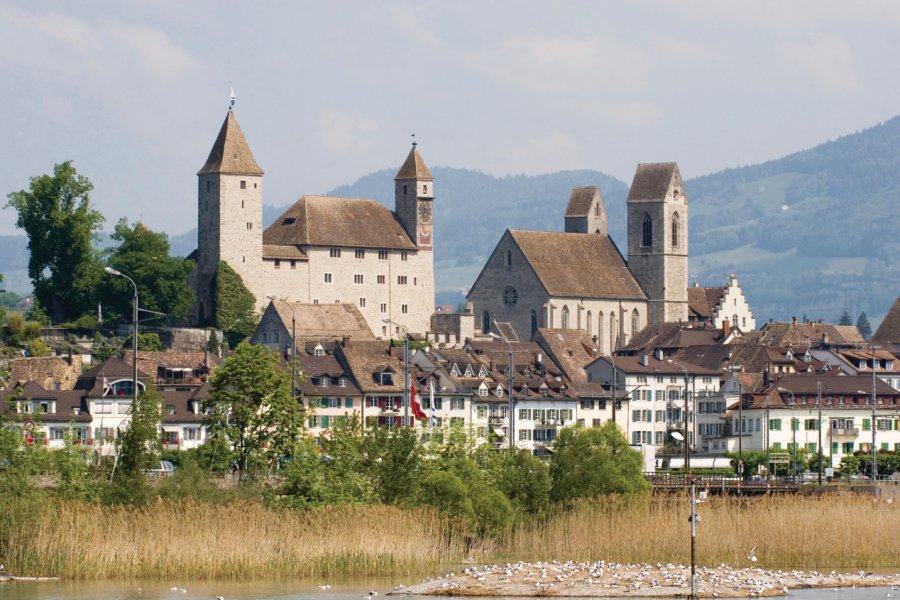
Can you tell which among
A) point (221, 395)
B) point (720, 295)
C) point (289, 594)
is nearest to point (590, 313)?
point (720, 295)

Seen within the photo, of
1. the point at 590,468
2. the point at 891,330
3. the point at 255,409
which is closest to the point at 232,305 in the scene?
the point at 891,330

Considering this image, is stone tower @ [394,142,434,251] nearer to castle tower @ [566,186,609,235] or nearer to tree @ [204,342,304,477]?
castle tower @ [566,186,609,235]

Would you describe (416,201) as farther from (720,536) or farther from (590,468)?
(720,536)

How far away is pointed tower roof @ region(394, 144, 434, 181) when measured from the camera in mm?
159125

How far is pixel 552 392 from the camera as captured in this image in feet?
401

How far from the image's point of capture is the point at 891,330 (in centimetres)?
16312

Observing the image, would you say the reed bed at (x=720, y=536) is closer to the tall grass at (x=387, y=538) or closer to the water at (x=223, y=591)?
the tall grass at (x=387, y=538)

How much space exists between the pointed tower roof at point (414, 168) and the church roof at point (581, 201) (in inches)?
1143

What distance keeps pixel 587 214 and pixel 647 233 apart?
9.33 metres

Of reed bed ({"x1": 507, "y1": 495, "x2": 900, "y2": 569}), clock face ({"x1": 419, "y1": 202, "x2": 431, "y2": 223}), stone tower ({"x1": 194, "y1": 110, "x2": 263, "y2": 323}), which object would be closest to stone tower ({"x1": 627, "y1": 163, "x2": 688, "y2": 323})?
clock face ({"x1": 419, "y1": 202, "x2": 431, "y2": 223})

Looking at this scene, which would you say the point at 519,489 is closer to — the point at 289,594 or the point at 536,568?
the point at 536,568

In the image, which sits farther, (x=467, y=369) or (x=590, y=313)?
(x=590, y=313)

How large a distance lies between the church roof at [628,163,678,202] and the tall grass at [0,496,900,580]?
107 m

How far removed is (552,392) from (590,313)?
1675 inches
